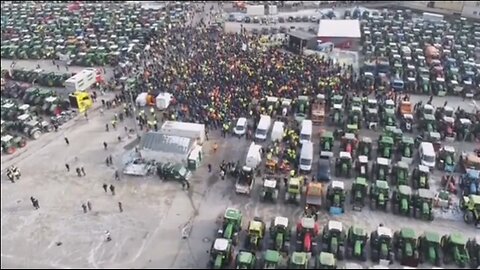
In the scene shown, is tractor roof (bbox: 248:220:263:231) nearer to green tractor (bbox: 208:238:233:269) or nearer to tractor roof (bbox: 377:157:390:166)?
green tractor (bbox: 208:238:233:269)

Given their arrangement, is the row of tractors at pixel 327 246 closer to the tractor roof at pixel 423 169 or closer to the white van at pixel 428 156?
the tractor roof at pixel 423 169

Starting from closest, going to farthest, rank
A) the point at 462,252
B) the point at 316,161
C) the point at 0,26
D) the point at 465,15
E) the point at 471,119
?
the point at 462,252 → the point at 316,161 → the point at 471,119 → the point at 465,15 → the point at 0,26

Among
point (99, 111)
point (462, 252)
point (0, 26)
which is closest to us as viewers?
point (462, 252)

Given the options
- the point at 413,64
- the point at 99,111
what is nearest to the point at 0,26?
the point at 99,111

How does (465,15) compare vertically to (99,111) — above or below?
above

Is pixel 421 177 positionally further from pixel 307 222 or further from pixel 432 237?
pixel 307 222

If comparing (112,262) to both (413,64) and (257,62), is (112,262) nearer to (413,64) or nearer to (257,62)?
(257,62)

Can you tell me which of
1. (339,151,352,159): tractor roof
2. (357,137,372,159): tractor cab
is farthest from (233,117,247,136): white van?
(357,137,372,159): tractor cab

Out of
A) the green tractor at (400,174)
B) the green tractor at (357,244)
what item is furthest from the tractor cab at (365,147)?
the green tractor at (357,244)
